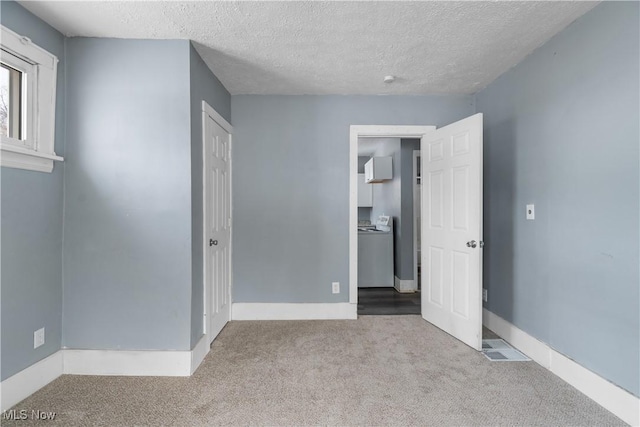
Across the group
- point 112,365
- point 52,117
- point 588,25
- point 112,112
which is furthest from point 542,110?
point 112,365

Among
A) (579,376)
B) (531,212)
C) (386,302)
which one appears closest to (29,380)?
(386,302)

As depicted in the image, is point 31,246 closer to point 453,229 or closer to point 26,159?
point 26,159

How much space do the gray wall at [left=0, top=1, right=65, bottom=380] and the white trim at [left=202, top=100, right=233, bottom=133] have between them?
96cm

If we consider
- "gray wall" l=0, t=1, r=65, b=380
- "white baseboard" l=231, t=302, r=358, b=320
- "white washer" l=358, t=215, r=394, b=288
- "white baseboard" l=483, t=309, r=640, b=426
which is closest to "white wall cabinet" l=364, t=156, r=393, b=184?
"white washer" l=358, t=215, r=394, b=288

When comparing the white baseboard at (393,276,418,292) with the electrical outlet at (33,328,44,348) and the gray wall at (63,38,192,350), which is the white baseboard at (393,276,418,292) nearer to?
the gray wall at (63,38,192,350)

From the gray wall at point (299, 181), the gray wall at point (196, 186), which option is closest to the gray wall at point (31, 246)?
the gray wall at point (196, 186)

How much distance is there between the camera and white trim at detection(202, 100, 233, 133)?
2530mm

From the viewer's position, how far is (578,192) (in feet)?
6.60

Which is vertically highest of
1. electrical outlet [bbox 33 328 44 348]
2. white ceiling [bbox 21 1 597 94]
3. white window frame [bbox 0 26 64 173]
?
white ceiling [bbox 21 1 597 94]

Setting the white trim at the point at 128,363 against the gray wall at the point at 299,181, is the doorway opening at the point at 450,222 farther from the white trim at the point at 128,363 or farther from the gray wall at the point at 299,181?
the white trim at the point at 128,363

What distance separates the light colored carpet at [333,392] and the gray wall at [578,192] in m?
0.46

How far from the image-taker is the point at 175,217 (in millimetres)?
2225

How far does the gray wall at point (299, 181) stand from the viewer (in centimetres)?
331

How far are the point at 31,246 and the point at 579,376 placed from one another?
144 inches
